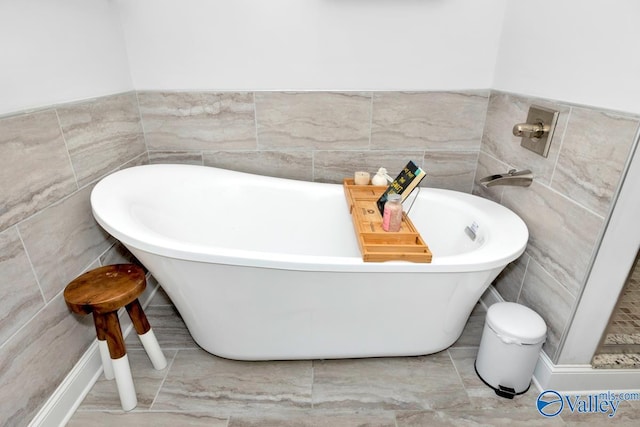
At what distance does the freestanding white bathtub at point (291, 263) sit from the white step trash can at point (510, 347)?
12 cm

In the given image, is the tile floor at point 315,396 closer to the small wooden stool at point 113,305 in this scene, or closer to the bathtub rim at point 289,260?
the small wooden stool at point 113,305

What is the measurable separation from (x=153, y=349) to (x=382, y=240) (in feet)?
3.14

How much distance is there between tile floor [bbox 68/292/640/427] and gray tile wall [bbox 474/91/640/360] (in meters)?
0.32

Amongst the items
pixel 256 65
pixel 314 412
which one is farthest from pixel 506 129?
pixel 314 412

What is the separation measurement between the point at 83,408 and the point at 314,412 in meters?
0.81

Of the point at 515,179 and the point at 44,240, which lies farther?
the point at 515,179

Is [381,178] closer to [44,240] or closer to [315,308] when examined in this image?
[315,308]

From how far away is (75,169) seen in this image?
49.1 inches

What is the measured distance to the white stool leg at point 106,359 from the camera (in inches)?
48.1

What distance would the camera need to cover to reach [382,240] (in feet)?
3.87

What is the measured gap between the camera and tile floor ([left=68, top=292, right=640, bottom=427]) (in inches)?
46.0

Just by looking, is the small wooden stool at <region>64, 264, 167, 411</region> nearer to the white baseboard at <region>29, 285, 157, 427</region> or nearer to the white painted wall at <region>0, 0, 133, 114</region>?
the white baseboard at <region>29, 285, 157, 427</region>

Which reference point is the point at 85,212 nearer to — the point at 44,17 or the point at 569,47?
the point at 44,17

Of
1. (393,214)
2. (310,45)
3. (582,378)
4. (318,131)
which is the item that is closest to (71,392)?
(393,214)
